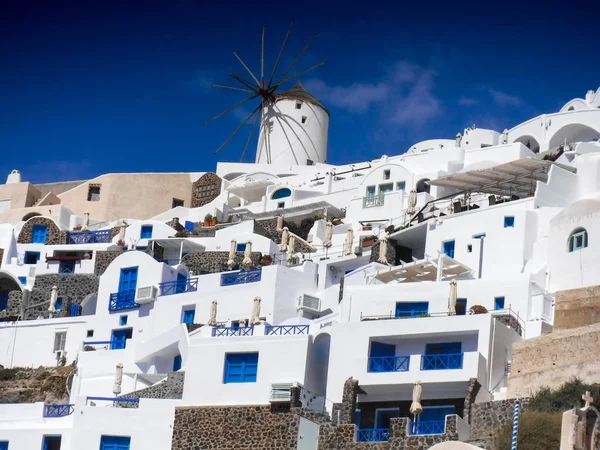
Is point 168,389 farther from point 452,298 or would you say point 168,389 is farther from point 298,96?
point 298,96

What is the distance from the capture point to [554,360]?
43.2 metres

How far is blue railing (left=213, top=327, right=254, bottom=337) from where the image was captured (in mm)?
49656

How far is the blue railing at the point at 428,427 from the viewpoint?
43469 millimetres

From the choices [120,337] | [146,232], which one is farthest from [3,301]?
[120,337]

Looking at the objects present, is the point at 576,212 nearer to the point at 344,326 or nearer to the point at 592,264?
the point at 592,264

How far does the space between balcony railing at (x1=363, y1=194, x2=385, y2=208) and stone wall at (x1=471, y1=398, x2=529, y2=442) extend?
72.0 feet

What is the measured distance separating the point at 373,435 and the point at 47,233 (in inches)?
1129

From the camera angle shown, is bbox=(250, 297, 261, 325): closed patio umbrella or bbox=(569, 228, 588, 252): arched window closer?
bbox=(569, 228, 588, 252): arched window

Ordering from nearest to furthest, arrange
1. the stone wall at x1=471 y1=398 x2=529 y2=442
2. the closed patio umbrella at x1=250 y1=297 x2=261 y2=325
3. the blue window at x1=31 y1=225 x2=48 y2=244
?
the stone wall at x1=471 y1=398 x2=529 y2=442 → the closed patio umbrella at x1=250 y1=297 x2=261 y2=325 → the blue window at x1=31 y1=225 x2=48 y2=244

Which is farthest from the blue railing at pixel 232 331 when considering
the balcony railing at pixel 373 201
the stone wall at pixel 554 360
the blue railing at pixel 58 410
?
the balcony railing at pixel 373 201

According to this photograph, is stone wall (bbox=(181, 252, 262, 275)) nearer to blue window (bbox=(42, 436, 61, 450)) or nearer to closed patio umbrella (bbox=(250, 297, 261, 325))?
closed patio umbrella (bbox=(250, 297, 261, 325))

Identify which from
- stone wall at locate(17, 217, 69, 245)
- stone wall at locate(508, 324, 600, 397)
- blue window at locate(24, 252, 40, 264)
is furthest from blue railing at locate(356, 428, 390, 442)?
blue window at locate(24, 252, 40, 264)

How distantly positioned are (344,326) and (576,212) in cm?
908

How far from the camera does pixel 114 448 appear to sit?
4816 centimetres
